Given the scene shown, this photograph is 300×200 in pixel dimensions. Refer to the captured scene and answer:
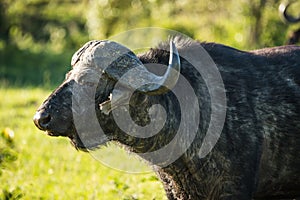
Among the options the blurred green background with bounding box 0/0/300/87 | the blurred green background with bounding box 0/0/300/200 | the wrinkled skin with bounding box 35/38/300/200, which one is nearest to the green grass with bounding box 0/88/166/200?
the blurred green background with bounding box 0/0/300/200

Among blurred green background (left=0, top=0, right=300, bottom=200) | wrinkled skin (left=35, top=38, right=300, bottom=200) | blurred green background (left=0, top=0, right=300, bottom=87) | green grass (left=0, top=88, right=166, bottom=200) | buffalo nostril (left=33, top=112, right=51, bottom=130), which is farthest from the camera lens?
blurred green background (left=0, top=0, right=300, bottom=87)

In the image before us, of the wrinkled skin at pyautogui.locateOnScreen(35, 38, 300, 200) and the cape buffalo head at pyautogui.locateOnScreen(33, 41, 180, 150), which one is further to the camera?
the wrinkled skin at pyautogui.locateOnScreen(35, 38, 300, 200)

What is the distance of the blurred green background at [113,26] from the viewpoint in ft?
51.6

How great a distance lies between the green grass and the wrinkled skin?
113 centimetres

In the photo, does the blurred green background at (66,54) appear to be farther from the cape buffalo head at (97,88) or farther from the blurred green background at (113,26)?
the cape buffalo head at (97,88)

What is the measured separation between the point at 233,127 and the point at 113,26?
14221 millimetres

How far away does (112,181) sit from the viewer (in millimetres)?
7102

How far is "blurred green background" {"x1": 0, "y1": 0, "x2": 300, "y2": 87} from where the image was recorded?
15.7 m

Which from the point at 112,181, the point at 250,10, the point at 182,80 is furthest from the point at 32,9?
the point at 182,80

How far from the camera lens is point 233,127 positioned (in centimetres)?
498

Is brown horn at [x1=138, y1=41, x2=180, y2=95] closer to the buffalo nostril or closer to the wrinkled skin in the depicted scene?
the wrinkled skin

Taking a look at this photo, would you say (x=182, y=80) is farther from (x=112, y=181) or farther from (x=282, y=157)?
(x=112, y=181)

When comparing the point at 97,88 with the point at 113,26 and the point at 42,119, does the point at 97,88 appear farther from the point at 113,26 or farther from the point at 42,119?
the point at 113,26

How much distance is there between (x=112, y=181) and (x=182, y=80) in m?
2.37
